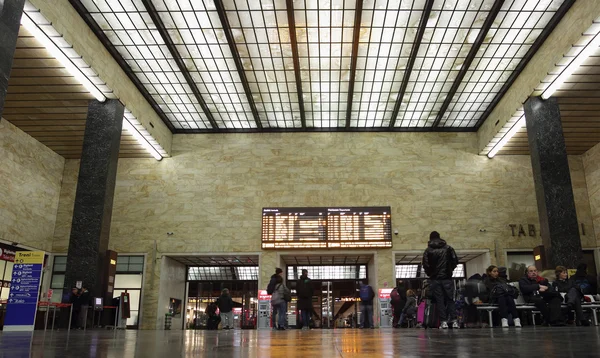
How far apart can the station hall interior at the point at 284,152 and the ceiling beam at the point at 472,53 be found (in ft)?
0.33

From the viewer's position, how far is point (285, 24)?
14.3 meters

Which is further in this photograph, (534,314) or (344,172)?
(344,172)

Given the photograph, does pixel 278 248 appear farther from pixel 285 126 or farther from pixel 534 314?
pixel 534 314

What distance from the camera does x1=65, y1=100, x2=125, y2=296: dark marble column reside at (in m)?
14.4

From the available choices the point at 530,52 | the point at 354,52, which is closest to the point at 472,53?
the point at 530,52

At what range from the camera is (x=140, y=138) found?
19.6 meters

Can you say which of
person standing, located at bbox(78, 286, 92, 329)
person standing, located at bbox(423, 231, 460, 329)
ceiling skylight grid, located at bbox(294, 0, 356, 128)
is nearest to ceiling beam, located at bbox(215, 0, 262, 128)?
ceiling skylight grid, located at bbox(294, 0, 356, 128)

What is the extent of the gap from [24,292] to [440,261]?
9.66 meters

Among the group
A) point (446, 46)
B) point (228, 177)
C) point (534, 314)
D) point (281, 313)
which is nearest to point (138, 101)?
point (228, 177)

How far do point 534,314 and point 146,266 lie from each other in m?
15.0

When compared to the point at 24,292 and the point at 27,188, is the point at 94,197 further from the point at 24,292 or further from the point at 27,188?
the point at 27,188

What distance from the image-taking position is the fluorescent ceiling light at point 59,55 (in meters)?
12.0

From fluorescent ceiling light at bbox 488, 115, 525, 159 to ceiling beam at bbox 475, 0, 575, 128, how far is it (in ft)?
4.25

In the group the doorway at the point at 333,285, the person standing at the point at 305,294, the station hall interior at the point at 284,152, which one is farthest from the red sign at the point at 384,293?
the person standing at the point at 305,294
